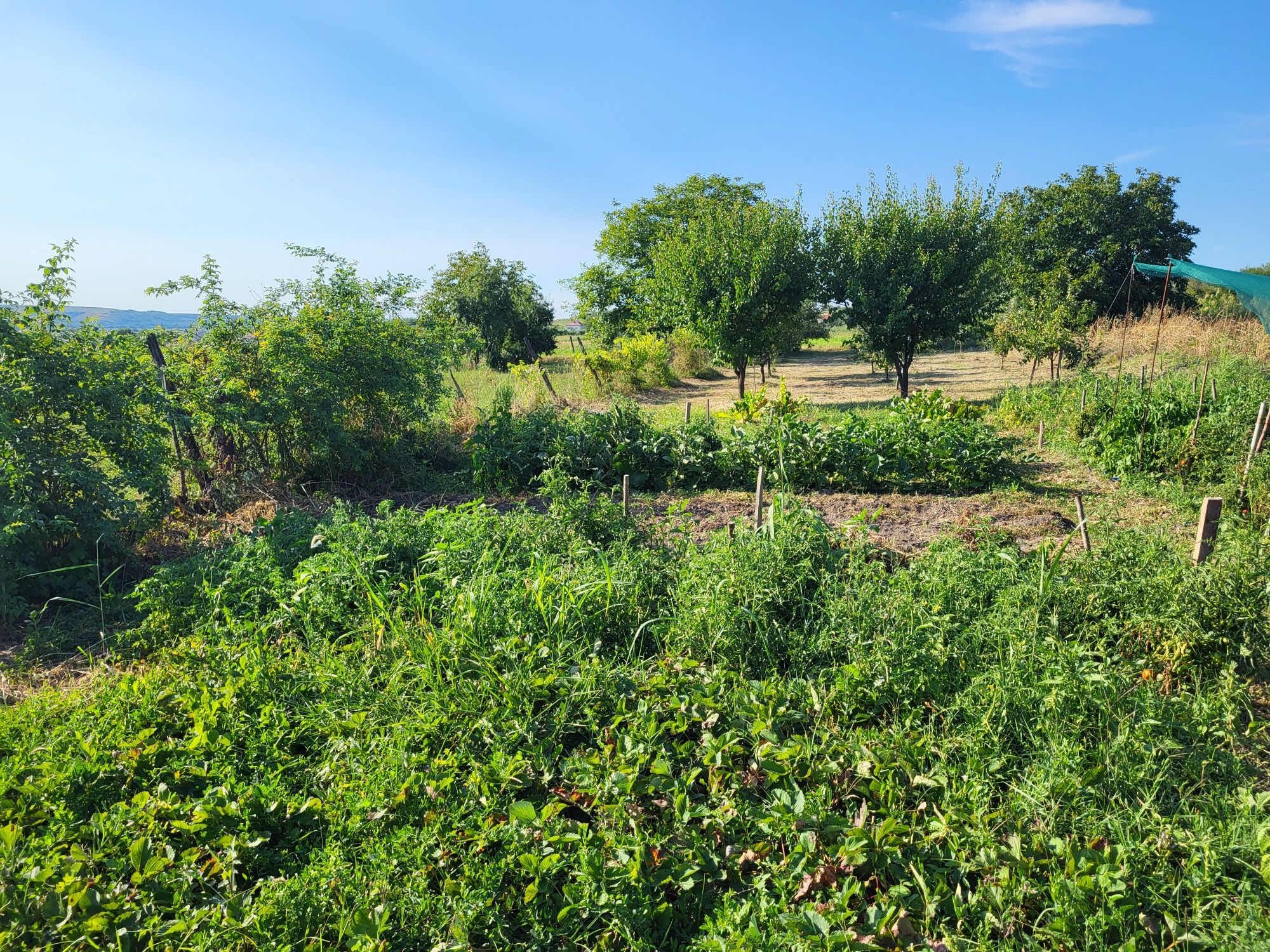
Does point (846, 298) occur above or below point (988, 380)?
above

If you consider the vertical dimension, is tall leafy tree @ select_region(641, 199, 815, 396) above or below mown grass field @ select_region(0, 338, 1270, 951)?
above

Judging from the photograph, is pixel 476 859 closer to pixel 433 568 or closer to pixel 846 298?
pixel 433 568

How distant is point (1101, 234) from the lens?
26203 mm

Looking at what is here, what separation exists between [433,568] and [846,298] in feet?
52.3

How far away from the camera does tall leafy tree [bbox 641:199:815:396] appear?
1791 centimetres

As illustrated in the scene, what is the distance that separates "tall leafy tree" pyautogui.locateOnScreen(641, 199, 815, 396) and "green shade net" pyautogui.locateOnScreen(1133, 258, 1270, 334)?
9678 millimetres

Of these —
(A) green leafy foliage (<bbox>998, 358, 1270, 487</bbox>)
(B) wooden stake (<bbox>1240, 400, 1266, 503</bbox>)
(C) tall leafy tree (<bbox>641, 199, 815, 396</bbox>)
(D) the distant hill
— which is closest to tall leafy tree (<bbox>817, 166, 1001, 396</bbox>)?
(C) tall leafy tree (<bbox>641, 199, 815, 396</bbox>)

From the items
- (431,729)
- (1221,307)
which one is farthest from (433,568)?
(1221,307)

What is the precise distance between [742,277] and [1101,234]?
17439 mm

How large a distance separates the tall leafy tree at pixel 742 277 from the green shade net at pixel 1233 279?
31.8 ft

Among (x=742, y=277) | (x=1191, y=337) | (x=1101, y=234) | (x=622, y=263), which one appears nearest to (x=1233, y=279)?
(x=1191, y=337)

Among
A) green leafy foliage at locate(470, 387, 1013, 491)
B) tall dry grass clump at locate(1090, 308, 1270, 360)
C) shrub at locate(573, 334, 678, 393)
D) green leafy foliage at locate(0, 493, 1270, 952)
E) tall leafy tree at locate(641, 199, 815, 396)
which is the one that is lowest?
green leafy foliage at locate(0, 493, 1270, 952)

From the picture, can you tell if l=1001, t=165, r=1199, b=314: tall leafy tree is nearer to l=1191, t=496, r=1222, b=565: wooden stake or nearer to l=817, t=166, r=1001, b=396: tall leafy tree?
l=817, t=166, r=1001, b=396: tall leafy tree

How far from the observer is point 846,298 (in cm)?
1798
